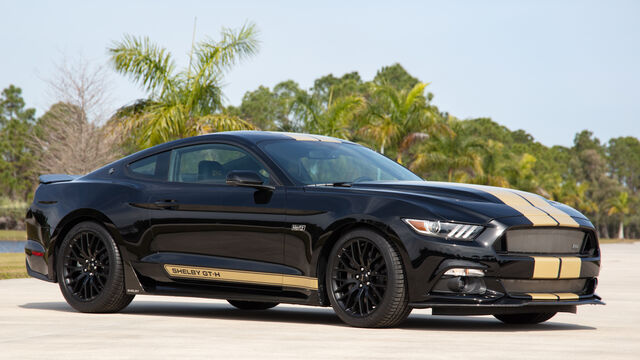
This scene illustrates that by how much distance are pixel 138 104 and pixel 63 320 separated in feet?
46.7

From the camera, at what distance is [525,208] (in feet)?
24.4

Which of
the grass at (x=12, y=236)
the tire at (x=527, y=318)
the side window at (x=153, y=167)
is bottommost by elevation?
the grass at (x=12, y=236)

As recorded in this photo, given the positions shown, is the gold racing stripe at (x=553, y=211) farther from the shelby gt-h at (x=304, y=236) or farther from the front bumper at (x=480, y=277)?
the front bumper at (x=480, y=277)

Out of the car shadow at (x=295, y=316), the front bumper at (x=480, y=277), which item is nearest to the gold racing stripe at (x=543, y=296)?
the front bumper at (x=480, y=277)

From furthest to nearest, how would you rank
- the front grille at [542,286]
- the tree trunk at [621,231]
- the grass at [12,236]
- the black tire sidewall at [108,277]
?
the tree trunk at [621,231]
the grass at [12,236]
the black tire sidewall at [108,277]
the front grille at [542,286]

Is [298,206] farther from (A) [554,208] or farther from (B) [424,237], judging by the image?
(A) [554,208]

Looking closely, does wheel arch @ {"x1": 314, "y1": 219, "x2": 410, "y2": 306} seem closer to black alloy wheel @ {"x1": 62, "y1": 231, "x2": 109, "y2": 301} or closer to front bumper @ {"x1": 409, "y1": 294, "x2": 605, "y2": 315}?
front bumper @ {"x1": 409, "y1": 294, "x2": 605, "y2": 315}

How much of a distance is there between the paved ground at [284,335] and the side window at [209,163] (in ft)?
3.99

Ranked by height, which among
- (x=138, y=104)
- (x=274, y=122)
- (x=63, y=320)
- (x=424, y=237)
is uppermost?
(x=274, y=122)

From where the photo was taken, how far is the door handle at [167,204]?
8.44 meters

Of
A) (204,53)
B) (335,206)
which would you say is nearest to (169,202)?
(335,206)

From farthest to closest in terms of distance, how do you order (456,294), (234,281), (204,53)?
(204,53)
(234,281)
(456,294)

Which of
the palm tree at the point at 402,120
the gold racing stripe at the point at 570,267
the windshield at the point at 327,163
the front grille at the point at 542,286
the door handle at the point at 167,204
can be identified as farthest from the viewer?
the palm tree at the point at 402,120

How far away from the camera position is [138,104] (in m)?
21.9
